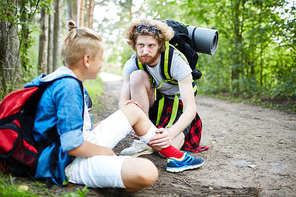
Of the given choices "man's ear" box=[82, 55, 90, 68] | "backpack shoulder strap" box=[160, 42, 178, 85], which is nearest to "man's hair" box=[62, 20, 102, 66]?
"man's ear" box=[82, 55, 90, 68]

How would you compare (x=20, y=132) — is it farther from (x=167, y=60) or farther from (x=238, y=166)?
(x=238, y=166)

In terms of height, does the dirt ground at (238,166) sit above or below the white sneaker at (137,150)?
below

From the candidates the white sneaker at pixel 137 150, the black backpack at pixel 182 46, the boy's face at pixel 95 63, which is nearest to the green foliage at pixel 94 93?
the white sneaker at pixel 137 150

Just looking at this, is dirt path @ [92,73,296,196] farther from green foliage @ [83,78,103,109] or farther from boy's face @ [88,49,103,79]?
green foliage @ [83,78,103,109]

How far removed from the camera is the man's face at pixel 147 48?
2424mm

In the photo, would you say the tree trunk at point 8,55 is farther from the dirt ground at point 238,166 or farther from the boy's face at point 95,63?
the boy's face at point 95,63

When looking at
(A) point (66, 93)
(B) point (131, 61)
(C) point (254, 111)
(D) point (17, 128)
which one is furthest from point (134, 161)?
(C) point (254, 111)

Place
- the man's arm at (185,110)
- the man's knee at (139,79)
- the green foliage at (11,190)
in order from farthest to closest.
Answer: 1. the man's knee at (139,79)
2. the man's arm at (185,110)
3. the green foliage at (11,190)

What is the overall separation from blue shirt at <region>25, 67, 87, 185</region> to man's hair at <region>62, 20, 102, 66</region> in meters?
0.09

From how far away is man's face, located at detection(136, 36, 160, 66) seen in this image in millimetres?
2424

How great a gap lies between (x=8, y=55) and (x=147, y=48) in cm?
206

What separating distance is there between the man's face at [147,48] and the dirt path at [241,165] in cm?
99

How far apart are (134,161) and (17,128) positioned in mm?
707

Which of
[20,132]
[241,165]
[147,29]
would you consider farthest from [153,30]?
[241,165]
